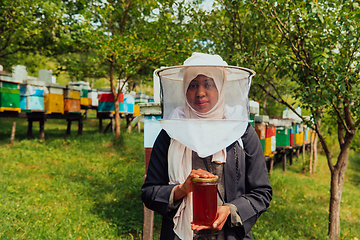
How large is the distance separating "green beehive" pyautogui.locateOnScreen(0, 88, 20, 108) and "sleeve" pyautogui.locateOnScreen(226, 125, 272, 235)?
8.09 m

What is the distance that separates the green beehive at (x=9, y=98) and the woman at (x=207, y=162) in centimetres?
769

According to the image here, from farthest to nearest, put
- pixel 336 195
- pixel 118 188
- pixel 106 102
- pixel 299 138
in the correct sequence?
pixel 299 138 → pixel 106 102 → pixel 118 188 → pixel 336 195

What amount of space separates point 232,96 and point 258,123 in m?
5.68

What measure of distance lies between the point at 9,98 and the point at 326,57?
8.28m

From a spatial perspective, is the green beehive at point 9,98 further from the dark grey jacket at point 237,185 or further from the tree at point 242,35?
the dark grey jacket at point 237,185

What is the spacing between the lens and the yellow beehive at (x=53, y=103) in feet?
29.5

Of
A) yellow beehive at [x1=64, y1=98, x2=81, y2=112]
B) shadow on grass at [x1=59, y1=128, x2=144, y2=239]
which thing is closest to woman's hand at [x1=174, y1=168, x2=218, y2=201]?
shadow on grass at [x1=59, y1=128, x2=144, y2=239]

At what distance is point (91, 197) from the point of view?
6.04 meters

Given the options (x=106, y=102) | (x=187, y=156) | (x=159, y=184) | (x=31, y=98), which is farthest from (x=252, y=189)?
(x=106, y=102)

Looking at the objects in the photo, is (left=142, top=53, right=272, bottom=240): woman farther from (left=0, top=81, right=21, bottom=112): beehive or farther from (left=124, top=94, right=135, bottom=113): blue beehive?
(left=124, top=94, right=135, bottom=113): blue beehive

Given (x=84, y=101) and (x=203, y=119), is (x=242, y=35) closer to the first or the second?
(x=203, y=119)

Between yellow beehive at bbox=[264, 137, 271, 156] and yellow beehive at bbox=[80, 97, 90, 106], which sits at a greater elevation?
yellow beehive at bbox=[80, 97, 90, 106]

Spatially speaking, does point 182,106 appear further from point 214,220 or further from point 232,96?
point 214,220

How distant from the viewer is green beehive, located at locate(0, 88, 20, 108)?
7406mm
